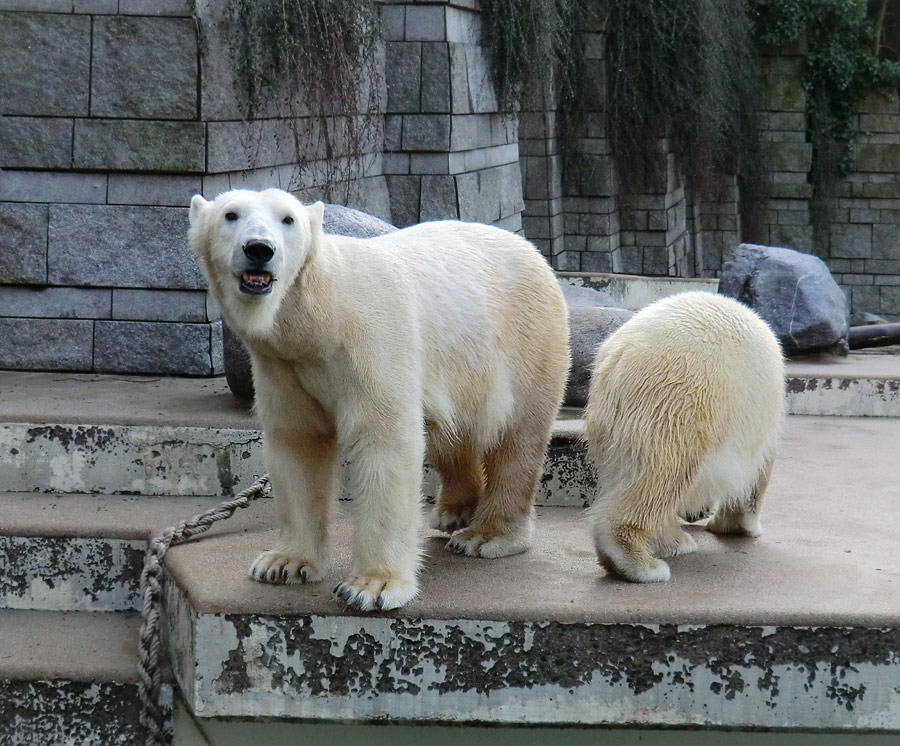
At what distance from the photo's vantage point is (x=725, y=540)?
123 inches

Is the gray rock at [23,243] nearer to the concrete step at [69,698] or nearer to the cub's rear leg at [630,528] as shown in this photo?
the concrete step at [69,698]

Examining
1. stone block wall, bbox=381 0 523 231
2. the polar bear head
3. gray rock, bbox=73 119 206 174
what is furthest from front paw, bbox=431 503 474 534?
stone block wall, bbox=381 0 523 231

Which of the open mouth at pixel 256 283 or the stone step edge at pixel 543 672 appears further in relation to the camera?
the stone step edge at pixel 543 672

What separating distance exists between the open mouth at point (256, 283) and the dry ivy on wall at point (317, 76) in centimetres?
283

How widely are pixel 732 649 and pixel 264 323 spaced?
4.04ft

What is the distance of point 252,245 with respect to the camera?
2252 mm

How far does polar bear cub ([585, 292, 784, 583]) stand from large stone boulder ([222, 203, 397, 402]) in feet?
4.23

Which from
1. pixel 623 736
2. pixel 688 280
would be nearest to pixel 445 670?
pixel 623 736

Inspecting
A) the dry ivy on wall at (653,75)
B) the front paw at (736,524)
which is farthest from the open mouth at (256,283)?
the dry ivy on wall at (653,75)

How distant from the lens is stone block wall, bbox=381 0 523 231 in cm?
633

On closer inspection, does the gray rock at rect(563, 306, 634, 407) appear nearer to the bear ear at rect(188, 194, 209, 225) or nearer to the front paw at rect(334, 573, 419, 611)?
the front paw at rect(334, 573, 419, 611)

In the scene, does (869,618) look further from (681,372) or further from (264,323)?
(264,323)

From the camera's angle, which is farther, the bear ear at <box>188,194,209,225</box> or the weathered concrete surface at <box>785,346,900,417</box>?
the weathered concrete surface at <box>785,346,900,417</box>

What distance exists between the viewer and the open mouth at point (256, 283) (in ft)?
7.45
